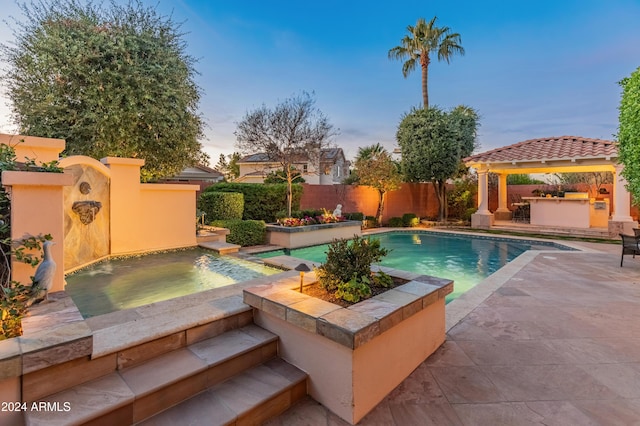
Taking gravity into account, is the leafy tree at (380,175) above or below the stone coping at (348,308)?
Result: above

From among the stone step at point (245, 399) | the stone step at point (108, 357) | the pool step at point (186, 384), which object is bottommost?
the stone step at point (245, 399)

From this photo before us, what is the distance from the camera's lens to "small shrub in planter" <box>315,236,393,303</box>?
3.03m

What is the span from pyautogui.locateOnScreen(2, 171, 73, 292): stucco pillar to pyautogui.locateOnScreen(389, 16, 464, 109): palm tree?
19.1 meters

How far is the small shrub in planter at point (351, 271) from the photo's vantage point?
3029 mm

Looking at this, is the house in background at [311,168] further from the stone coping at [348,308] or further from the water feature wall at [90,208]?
the stone coping at [348,308]

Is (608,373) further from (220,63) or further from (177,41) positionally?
(220,63)

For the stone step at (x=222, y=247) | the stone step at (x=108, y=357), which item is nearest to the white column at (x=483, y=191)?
the stone step at (x=222, y=247)

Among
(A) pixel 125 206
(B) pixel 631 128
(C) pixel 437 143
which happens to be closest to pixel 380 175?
(C) pixel 437 143

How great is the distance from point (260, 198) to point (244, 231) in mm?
3232

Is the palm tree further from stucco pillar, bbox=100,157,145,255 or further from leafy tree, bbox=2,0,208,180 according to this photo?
stucco pillar, bbox=100,157,145,255

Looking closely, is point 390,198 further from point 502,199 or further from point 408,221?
Answer: point 502,199

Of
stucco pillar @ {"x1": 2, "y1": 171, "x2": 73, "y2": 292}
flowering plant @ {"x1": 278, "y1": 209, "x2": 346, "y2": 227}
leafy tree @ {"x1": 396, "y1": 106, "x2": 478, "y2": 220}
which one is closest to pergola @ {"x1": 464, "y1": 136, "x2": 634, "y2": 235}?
leafy tree @ {"x1": 396, "y1": 106, "x2": 478, "y2": 220}

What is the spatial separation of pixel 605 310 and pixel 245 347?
16.5 ft

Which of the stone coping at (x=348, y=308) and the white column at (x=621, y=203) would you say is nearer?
the stone coping at (x=348, y=308)
